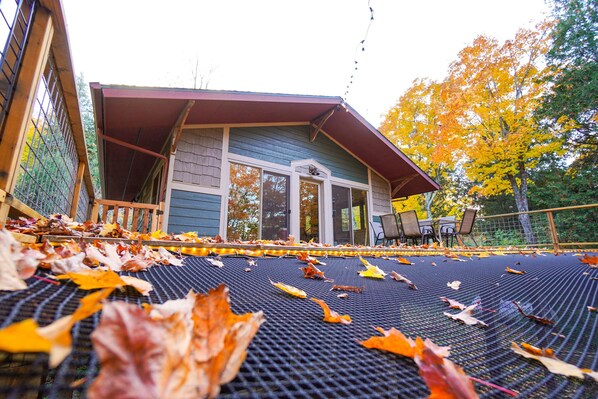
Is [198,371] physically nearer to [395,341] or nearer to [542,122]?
[395,341]

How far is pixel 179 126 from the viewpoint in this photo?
17.3ft

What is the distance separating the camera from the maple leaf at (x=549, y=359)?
0.61m

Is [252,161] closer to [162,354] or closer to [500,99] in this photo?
[162,354]

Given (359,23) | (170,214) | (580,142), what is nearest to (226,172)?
(170,214)

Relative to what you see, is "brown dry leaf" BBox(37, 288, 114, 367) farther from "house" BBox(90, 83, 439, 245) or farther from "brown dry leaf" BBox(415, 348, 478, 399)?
"house" BBox(90, 83, 439, 245)

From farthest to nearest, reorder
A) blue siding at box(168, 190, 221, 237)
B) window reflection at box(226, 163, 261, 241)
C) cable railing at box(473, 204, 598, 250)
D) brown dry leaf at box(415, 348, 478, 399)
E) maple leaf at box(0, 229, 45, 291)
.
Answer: cable railing at box(473, 204, 598, 250)
window reflection at box(226, 163, 261, 241)
blue siding at box(168, 190, 221, 237)
maple leaf at box(0, 229, 45, 291)
brown dry leaf at box(415, 348, 478, 399)

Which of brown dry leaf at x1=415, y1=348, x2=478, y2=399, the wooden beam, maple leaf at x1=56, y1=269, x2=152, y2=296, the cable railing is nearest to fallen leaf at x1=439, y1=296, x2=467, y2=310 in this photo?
brown dry leaf at x1=415, y1=348, x2=478, y2=399

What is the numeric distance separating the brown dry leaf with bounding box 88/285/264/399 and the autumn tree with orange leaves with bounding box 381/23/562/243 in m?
13.8

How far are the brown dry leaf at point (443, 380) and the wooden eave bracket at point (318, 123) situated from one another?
7.07 m

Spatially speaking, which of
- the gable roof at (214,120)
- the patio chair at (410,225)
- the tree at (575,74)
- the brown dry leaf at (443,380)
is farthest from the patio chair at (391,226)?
the tree at (575,74)

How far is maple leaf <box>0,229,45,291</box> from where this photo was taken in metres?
0.56

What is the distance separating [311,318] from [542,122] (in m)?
17.0

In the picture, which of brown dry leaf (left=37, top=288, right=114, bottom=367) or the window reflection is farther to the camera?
the window reflection

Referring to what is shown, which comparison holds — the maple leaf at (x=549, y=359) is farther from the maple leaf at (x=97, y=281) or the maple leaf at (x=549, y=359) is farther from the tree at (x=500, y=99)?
the tree at (x=500, y=99)
